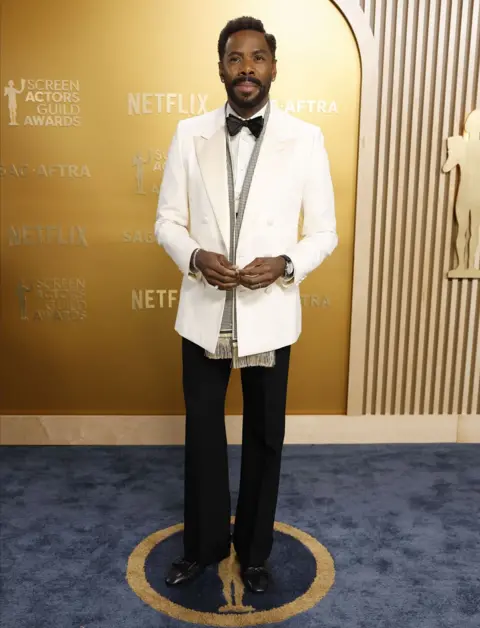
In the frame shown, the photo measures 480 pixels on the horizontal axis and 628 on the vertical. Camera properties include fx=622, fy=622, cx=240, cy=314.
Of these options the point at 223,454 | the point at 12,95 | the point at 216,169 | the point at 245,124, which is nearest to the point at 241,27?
the point at 245,124

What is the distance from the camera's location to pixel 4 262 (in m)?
3.28

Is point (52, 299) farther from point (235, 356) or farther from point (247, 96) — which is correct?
point (247, 96)

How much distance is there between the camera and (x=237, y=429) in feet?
11.3

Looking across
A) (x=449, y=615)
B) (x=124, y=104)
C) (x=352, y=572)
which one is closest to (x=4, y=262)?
(x=124, y=104)

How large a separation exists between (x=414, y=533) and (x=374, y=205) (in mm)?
1671

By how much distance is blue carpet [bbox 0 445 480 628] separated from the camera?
2.03 m

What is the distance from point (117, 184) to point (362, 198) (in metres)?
1.28

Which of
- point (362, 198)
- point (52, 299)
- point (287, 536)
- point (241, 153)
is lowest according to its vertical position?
point (287, 536)

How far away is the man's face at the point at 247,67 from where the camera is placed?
1.84 m

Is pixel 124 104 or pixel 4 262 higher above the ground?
pixel 124 104

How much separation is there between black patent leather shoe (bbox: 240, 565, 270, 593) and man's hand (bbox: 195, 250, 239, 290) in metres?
1.02

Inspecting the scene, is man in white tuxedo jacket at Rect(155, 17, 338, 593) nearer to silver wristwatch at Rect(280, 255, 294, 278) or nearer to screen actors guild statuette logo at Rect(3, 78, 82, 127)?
silver wristwatch at Rect(280, 255, 294, 278)

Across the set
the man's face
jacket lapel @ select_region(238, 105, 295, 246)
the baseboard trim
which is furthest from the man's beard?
the baseboard trim

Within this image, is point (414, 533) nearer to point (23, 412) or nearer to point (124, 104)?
point (23, 412)
